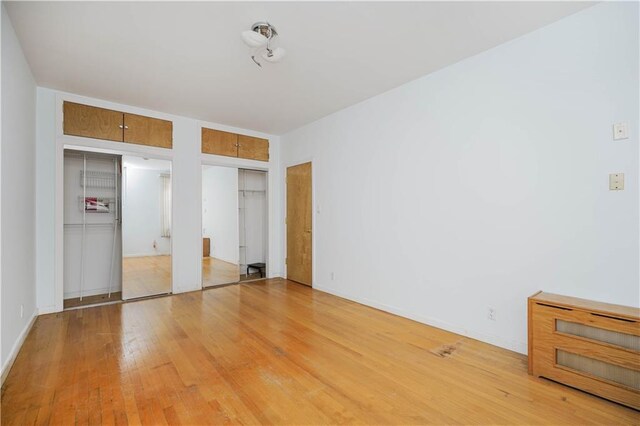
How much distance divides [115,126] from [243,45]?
257 cm

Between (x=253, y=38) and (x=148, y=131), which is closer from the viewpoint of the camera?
(x=253, y=38)

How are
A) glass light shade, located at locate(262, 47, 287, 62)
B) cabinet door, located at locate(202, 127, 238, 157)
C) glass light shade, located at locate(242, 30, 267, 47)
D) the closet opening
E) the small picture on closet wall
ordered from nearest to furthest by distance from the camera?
glass light shade, located at locate(242, 30, 267, 47)
glass light shade, located at locate(262, 47, 287, 62)
the small picture on closet wall
cabinet door, located at locate(202, 127, 238, 157)
the closet opening

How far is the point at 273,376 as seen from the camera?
218cm

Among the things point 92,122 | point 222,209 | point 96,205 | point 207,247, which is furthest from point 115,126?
→ point 207,247

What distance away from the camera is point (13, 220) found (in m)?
2.47

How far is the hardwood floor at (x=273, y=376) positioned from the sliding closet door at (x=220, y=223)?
93.0 inches

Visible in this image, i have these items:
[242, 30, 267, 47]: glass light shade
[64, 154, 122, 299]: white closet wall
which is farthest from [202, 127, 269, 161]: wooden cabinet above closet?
[242, 30, 267, 47]: glass light shade

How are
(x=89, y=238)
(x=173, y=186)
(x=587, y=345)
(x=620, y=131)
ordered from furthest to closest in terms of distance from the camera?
(x=173, y=186) → (x=89, y=238) → (x=620, y=131) → (x=587, y=345)

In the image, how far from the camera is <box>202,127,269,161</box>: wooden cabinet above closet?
4.82 meters

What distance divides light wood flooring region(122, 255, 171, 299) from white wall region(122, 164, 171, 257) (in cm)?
11

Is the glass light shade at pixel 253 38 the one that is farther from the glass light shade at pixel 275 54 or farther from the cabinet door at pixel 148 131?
the cabinet door at pixel 148 131

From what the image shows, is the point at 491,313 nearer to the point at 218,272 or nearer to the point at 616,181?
the point at 616,181

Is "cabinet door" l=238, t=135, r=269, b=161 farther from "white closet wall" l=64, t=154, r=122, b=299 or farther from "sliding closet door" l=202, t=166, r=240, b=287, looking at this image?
"white closet wall" l=64, t=154, r=122, b=299

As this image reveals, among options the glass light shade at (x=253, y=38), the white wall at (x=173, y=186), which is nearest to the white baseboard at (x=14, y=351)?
the white wall at (x=173, y=186)
